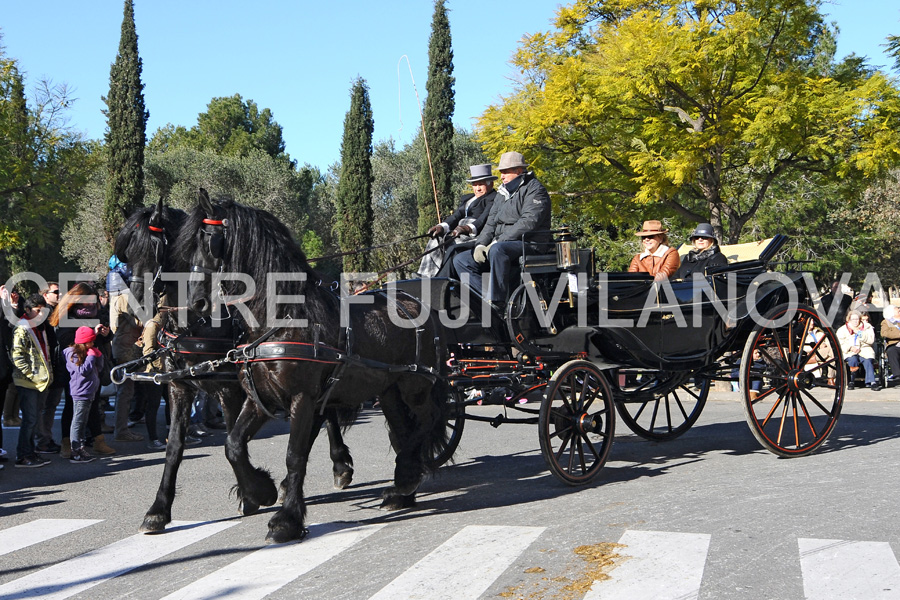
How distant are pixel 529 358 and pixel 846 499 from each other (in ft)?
8.33

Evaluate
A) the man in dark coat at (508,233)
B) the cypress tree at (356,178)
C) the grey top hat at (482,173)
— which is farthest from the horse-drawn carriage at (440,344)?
the cypress tree at (356,178)

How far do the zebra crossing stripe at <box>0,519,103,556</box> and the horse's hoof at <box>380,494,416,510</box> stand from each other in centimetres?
205

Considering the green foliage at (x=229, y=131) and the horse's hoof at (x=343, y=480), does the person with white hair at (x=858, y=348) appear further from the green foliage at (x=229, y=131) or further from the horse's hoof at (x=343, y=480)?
the green foliage at (x=229, y=131)

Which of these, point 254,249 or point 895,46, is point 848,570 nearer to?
point 254,249

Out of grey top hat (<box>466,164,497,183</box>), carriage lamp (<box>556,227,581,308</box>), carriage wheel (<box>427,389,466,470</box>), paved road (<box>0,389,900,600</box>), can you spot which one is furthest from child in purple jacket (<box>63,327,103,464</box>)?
carriage lamp (<box>556,227,581,308</box>)

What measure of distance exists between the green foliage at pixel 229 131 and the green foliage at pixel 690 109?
44275mm

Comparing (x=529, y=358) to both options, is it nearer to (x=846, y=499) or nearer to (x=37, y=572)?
(x=846, y=499)

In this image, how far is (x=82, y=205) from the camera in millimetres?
39812

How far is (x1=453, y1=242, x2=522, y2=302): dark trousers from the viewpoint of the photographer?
695cm

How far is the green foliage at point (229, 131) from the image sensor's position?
61750mm

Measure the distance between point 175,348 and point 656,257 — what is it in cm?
451

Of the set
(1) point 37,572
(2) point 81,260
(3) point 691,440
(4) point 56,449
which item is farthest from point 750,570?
(2) point 81,260

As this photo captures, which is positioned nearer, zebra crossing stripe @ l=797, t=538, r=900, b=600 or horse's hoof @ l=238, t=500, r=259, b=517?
zebra crossing stripe @ l=797, t=538, r=900, b=600

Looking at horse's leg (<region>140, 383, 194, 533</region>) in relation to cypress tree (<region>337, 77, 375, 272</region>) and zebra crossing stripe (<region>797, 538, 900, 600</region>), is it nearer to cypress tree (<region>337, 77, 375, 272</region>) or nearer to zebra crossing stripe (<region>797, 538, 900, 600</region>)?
zebra crossing stripe (<region>797, 538, 900, 600</region>)
